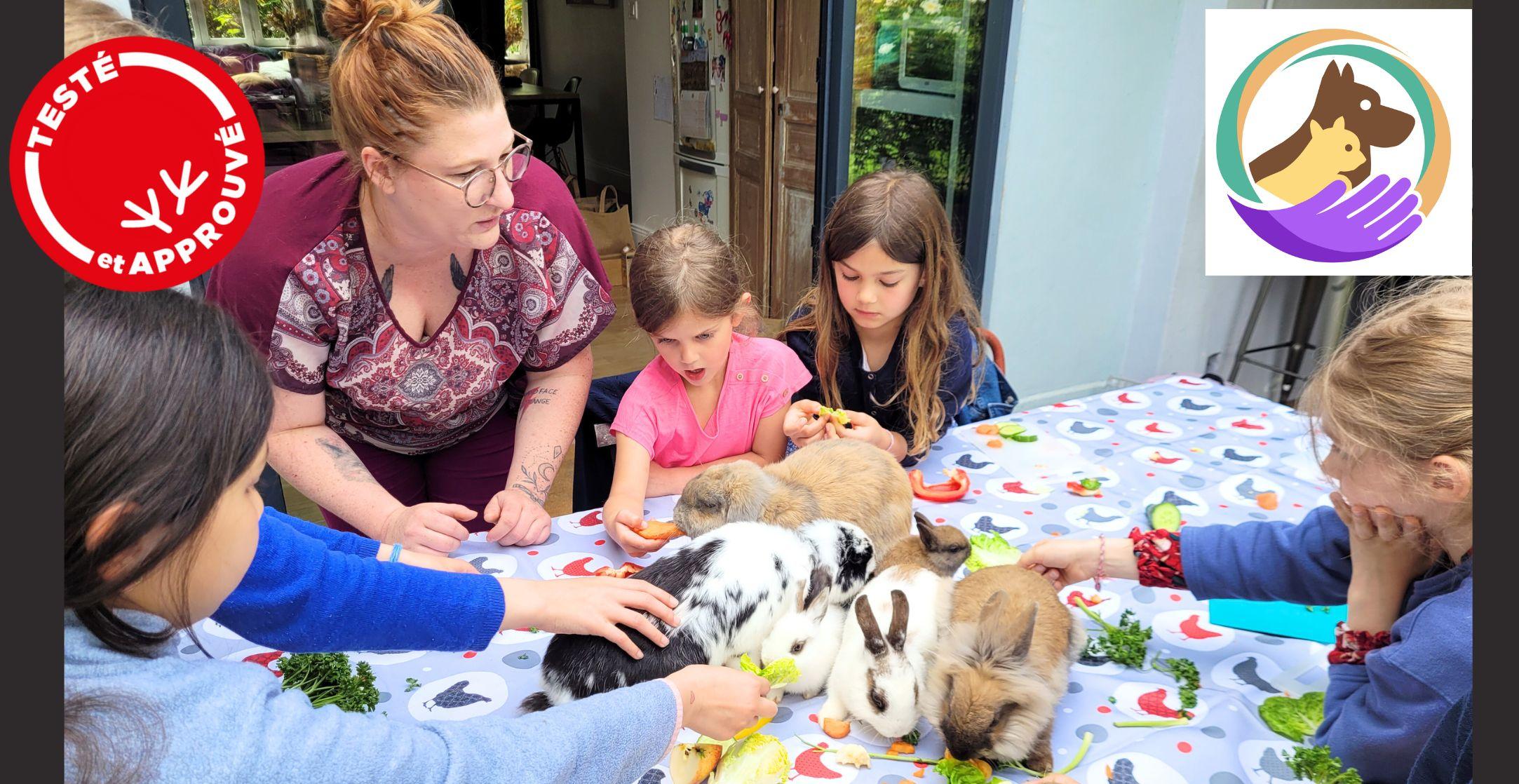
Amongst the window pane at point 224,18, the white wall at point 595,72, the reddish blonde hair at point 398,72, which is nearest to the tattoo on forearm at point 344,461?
the reddish blonde hair at point 398,72

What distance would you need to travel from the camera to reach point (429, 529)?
1699mm

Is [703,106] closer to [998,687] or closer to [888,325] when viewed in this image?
[888,325]

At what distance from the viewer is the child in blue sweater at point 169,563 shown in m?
0.68

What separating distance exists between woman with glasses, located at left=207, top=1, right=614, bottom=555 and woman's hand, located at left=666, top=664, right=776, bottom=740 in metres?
0.76

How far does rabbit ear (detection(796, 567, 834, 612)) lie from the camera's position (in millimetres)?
1389

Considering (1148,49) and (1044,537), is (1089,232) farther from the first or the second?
(1044,537)

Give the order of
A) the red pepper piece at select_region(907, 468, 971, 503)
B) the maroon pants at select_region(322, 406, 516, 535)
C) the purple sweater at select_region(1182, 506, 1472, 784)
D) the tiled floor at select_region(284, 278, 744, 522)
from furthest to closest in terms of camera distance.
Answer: the tiled floor at select_region(284, 278, 744, 522) < the maroon pants at select_region(322, 406, 516, 535) < the red pepper piece at select_region(907, 468, 971, 503) < the purple sweater at select_region(1182, 506, 1472, 784)

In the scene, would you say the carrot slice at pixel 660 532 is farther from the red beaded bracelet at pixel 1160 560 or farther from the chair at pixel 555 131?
the chair at pixel 555 131

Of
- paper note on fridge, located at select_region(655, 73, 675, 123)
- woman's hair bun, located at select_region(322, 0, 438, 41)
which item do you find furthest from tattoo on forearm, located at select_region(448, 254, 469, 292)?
paper note on fridge, located at select_region(655, 73, 675, 123)

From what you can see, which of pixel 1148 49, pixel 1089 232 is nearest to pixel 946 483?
pixel 1089 232

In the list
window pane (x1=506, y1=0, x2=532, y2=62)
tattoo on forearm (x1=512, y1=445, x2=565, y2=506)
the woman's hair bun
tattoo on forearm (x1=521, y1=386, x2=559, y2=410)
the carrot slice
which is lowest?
the carrot slice

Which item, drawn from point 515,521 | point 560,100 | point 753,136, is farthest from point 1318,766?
point 560,100

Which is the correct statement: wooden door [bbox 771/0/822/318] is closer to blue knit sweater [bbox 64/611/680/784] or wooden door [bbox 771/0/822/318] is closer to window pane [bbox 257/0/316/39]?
window pane [bbox 257/0/316/39]

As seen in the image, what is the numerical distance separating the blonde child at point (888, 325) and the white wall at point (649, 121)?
5281 millimetres
